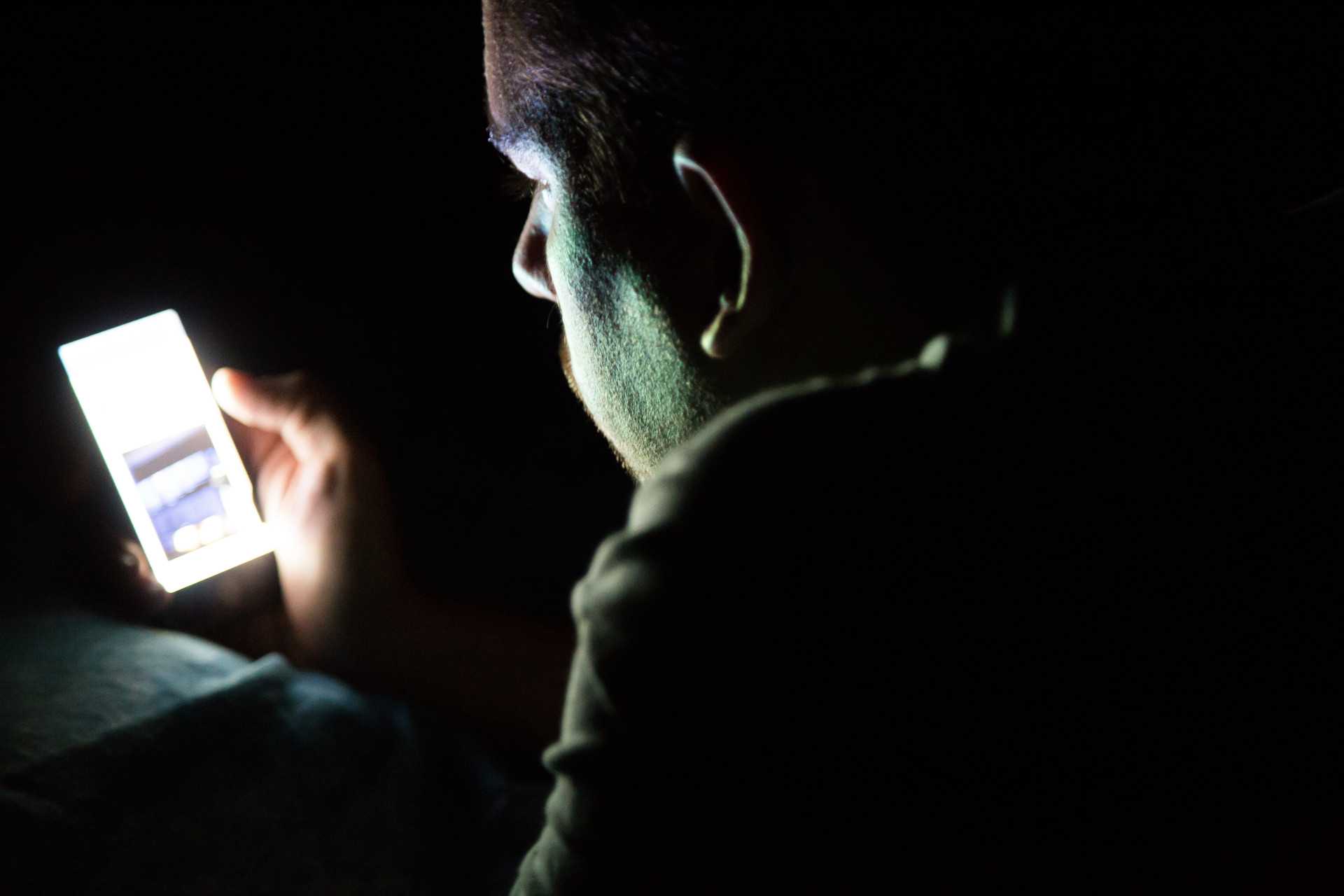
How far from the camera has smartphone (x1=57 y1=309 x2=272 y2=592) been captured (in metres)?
1.35

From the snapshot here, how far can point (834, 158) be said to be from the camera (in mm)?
736

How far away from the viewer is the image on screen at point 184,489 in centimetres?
136

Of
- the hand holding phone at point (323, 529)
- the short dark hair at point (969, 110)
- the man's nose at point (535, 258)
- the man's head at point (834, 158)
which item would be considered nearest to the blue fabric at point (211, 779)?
the hand holding phone at point (323, 529)

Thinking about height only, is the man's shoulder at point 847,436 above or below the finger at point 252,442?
below

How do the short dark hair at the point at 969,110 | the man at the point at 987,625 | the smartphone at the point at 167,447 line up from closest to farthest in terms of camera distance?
the man at the point at 987,625, the short dark hair at the point at 969,110, the smartphone at the point at 167,447

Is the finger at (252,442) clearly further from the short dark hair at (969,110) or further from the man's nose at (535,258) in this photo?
the short dark hair at (969,110)

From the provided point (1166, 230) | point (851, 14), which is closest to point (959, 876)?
point (1166, 230)

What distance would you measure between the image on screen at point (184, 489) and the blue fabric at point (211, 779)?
0.45 ft

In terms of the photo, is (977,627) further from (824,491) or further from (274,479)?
(274,479)

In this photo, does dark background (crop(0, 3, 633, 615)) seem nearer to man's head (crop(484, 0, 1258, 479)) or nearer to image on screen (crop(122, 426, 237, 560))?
image on screen (crop(122, 426, 237, 560))

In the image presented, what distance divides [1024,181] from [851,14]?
17 cm

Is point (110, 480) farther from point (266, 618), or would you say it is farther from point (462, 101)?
point (462, 101)

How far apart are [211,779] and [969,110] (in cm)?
104

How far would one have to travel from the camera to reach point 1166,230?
63 cm
